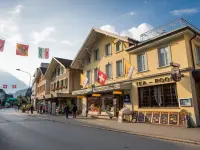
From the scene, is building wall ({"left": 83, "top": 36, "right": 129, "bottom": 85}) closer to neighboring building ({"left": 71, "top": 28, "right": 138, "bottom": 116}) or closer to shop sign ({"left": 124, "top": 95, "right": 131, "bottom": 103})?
neighboring building ({"left": 71, "top": 28, "right": 138, "bottom": 116})

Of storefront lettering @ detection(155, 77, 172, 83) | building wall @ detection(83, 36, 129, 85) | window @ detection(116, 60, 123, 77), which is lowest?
storefront lettering @ detection(155, 77, 172, 83)

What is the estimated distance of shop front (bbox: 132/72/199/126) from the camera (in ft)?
44.5

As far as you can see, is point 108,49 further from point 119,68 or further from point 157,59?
point 157,59

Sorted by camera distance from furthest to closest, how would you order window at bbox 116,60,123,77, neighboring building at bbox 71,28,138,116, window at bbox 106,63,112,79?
1. window at bbox 106,63,112,79
2. window at bbox 116,60,123,77
3. neighboring building at bbox 71,28,138,116

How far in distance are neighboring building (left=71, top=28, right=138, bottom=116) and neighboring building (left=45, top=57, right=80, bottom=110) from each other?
14.6 ft

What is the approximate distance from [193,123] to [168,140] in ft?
17.1

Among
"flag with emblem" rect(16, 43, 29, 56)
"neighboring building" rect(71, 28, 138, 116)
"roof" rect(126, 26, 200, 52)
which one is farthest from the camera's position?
"neighboring building" rect(71, 28, 138, 116)

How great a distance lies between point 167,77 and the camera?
1508 centimetres

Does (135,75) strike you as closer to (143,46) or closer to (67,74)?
(143,46)

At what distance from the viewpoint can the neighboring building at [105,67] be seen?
19.3m

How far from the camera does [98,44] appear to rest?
24.1m

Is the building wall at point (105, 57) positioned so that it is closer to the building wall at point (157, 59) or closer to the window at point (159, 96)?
the building wall at point (157, 59)

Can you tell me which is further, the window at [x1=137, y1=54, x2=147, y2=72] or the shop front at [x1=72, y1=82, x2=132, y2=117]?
the shop front at [x1=72, y1=82, x2=132, y2=117]

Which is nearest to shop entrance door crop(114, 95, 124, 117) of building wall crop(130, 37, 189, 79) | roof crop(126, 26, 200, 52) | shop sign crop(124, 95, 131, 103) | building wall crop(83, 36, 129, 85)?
shop sign crop(124, 95, 131, 103)
